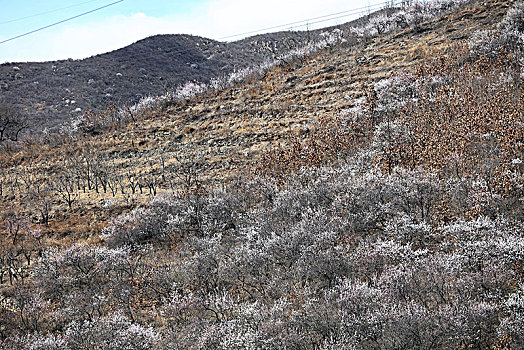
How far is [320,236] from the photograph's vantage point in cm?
861

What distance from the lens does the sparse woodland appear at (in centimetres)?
601

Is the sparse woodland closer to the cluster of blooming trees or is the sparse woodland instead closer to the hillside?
the cluster of blooming trees

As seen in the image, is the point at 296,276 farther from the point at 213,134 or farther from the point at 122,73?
the point at 122,73

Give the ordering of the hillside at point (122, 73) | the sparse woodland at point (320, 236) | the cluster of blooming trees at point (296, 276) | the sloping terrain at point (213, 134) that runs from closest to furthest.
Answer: the cluster of blooming trees at point (296, 276) < the sparse woodland at point (320, 236) < the sloping terrain at point (213, 134) < the hillside at point (122, 73)


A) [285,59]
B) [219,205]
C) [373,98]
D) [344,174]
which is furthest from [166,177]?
[285,59]

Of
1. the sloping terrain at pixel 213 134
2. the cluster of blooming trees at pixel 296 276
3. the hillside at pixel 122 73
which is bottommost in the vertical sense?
the cluster of blooming trees at pixel 296 276

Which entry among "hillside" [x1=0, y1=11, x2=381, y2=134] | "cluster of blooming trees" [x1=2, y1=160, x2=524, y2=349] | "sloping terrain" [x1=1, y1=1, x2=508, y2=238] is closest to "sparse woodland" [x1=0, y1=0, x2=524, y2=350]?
"cluster of blooming trees" [x1=2, y1=160, x2=524, y2=349]

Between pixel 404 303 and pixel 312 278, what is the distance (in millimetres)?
2268

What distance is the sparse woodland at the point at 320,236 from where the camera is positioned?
601cm

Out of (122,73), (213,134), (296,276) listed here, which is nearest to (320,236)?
(296,276)

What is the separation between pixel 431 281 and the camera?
622 cm

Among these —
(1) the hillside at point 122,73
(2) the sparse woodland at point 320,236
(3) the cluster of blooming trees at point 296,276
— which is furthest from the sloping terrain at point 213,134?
(1) the hillside at point 122,73

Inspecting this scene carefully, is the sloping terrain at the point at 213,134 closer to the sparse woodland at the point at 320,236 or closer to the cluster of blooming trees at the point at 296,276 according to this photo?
the sparse woodland at the point at 320,236

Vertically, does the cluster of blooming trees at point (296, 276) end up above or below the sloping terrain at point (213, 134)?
below
